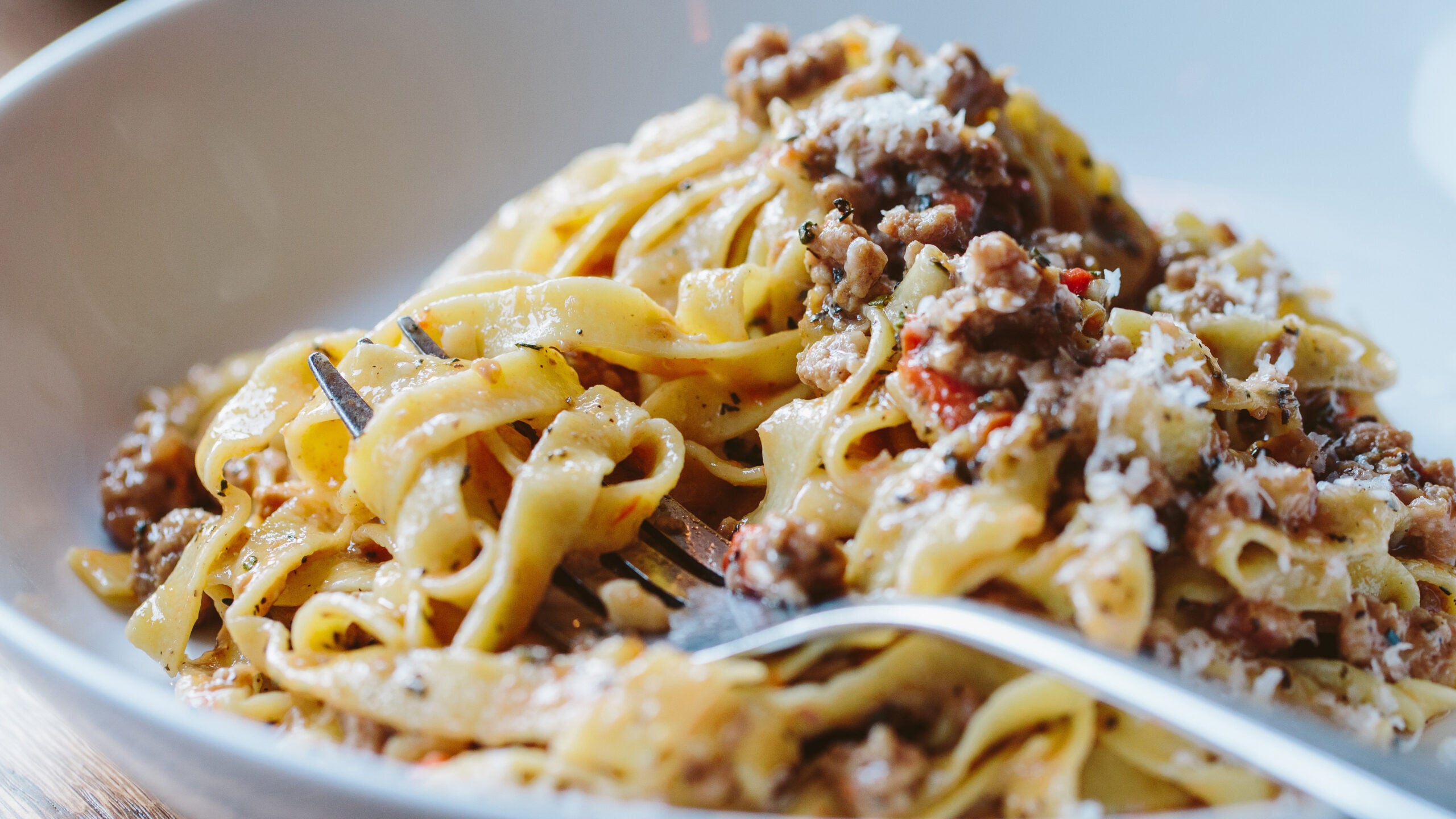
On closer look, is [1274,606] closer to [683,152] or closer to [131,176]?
[683,152]

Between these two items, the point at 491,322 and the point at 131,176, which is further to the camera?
the point at 131,176

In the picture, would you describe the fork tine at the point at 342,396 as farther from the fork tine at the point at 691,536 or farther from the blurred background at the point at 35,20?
the blurred background at the point at 35,20

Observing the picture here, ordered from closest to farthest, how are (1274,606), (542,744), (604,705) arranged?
(604,705), (542,744), (1274,606)

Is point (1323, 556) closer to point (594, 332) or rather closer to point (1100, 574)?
point (1100, 574)

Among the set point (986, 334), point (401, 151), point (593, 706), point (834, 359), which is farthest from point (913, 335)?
point (401, 151)

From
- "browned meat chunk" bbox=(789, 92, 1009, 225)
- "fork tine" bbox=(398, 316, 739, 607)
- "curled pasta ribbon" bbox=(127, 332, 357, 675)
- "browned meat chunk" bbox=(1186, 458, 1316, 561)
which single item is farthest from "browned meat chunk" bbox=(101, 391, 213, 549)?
"browned meat chunk" bbox=(1186, 458, 1316, 561)

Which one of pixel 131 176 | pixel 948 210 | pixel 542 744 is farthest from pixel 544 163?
pixel 542 744
